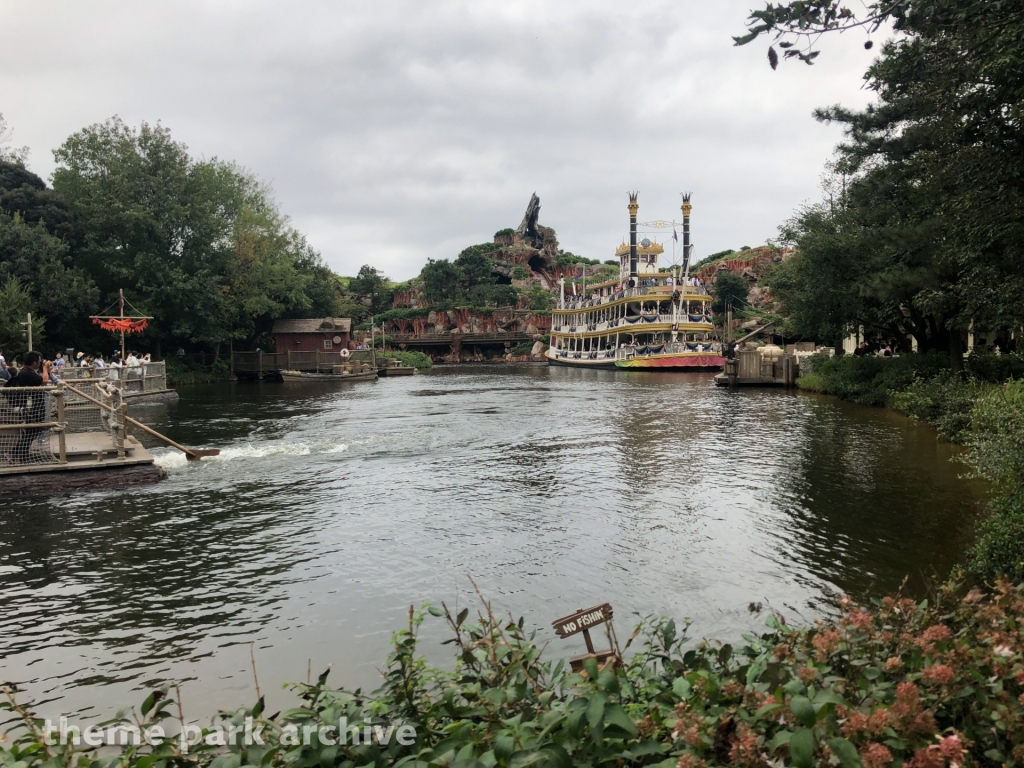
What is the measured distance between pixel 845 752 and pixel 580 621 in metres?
1.63

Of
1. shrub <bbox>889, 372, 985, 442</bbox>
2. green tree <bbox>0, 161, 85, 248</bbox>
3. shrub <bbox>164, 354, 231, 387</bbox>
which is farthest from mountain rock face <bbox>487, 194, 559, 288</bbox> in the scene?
shrub <bbox>889, 372, 985, 442</bbox>

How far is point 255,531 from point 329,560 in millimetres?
2041

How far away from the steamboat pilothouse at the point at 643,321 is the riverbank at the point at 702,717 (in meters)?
52.3

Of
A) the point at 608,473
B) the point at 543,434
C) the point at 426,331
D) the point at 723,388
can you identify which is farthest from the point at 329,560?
the point at 426,331

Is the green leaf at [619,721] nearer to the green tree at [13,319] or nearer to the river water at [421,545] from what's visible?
the river water at [421,545]

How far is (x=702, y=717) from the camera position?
2.95m

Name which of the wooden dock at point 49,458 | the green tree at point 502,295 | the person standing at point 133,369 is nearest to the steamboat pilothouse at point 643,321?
the green tree at point 502,295

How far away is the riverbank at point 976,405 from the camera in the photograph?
24.2 feet

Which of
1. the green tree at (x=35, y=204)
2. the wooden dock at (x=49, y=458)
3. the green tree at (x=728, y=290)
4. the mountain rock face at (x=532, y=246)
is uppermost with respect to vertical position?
the mountain rock face at (x=532, y=246)

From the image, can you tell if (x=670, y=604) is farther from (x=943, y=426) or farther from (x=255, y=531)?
(x=943, y=426)

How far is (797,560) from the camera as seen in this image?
8883 millimetres

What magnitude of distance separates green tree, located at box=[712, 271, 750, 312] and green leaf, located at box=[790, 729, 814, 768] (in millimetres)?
74583

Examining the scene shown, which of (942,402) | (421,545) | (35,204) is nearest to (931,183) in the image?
(942,402)

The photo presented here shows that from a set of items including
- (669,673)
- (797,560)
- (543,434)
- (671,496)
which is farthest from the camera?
(543,434)
